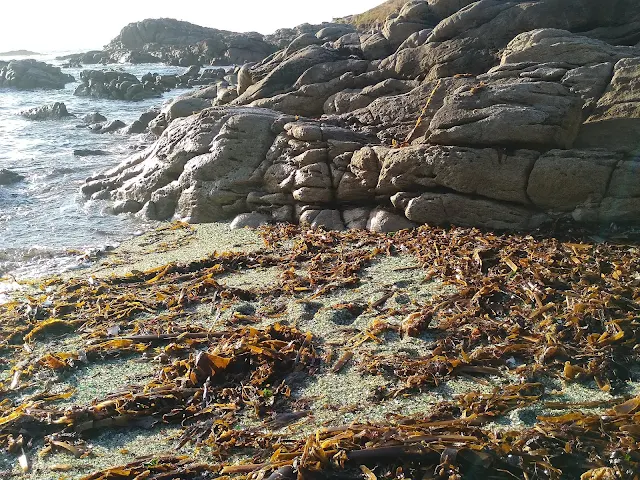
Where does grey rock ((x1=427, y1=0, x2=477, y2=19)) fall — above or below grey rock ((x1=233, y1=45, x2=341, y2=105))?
above

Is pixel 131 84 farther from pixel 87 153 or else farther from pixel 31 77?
pixel 87 153

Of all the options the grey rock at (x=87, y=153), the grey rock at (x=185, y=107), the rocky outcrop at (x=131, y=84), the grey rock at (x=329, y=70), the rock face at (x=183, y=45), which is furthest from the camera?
the rock face at (x=183, y=45)

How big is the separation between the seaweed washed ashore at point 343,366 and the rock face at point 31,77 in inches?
1562

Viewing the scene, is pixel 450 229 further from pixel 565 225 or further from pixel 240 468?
pixel 240 468

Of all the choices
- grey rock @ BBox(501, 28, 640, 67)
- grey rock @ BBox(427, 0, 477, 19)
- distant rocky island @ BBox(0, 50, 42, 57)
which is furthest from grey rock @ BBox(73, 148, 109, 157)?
distant rocky island @ BBox(0, 50, 42, 57)

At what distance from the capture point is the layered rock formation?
26.8 feet

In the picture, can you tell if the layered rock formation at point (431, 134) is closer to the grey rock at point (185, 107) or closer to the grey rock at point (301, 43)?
the grey rock at point (301, 43)

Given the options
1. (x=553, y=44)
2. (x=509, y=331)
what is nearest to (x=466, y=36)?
(x=553, y=44)

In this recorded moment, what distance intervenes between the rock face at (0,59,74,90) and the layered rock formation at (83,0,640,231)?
110 feet

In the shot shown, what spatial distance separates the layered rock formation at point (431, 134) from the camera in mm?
8164

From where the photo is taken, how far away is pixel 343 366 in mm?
5207

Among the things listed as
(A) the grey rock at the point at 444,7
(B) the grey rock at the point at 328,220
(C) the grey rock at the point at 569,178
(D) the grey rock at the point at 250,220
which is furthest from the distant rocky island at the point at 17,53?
(C) the grey rock at the point at 569,178

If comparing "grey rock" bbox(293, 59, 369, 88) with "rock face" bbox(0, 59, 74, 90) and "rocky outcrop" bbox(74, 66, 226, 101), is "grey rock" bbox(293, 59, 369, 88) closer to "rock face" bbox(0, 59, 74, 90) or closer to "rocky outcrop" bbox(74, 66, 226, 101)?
"rocky outcrop" bbox(74, 66, 226, 101)

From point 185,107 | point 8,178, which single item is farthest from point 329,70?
point 8,178
